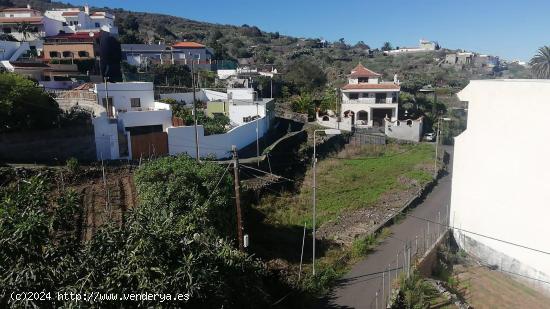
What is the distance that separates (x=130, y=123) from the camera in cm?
2403

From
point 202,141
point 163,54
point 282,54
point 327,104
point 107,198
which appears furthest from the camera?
point 282,54

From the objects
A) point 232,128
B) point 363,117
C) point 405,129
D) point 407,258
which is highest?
point 232,128

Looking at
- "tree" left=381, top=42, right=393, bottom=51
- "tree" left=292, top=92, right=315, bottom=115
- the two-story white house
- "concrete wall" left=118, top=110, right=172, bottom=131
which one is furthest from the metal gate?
"tree" left=381, top=42, right=393, bottom=51

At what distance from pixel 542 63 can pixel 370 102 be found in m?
21.0

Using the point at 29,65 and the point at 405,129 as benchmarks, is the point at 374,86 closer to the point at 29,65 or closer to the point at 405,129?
A: the point at 405,129

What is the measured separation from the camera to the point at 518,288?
625 inches

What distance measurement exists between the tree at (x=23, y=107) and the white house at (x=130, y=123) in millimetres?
2132

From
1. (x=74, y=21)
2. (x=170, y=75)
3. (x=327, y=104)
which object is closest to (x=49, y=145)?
(x=170, y=75)

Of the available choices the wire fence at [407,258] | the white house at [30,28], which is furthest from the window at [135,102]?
the white house at [30,28]

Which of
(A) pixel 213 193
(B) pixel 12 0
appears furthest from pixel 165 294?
(B) pixel 12 0

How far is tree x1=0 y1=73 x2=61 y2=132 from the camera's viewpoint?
61.6ft

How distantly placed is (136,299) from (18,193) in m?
3.56

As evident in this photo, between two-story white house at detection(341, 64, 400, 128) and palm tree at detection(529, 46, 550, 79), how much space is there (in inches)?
697

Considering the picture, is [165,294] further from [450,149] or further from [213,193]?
[450,149]
